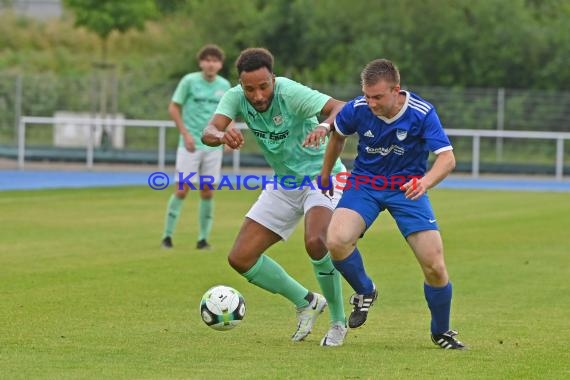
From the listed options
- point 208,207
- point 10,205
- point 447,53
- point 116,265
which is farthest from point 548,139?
point 116,265

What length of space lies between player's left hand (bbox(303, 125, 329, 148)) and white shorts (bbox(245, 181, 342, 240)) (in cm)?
62

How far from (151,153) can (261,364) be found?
86.8 ft

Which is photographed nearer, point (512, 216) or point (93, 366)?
point (93, 366)

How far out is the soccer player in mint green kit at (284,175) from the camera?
8.67 meters

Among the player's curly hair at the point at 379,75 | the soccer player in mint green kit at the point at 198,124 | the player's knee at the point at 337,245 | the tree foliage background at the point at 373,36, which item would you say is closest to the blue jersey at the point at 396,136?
the player's curly hair at the point at 379,75

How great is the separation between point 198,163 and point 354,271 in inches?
286

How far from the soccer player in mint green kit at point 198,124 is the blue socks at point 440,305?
7.11 metres

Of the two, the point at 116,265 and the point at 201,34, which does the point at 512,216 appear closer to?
the point at 116,265

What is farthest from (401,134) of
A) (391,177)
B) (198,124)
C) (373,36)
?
(373,36)

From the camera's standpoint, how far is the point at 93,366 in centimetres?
749

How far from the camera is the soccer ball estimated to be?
8.66 metres

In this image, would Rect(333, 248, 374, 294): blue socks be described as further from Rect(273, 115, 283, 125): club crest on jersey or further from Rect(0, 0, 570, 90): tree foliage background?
Rect(0, 0, 570, 90): tree foliage background

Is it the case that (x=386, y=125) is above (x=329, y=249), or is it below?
above

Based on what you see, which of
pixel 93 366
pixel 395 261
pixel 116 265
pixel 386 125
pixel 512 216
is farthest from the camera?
pixel 512 216
